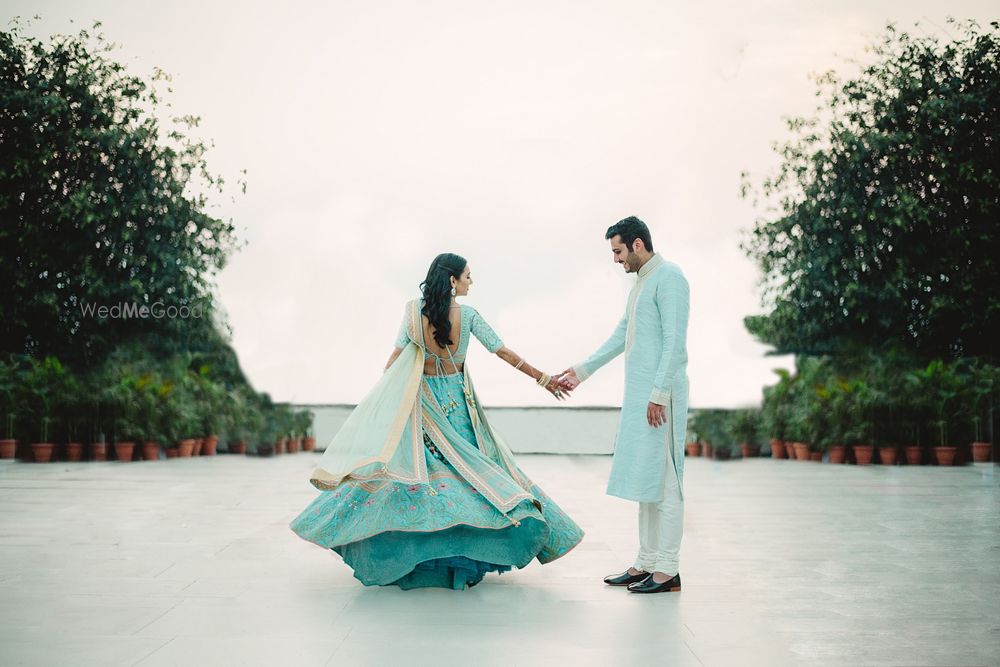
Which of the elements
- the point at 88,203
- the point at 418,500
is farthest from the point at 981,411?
the point at 88,203

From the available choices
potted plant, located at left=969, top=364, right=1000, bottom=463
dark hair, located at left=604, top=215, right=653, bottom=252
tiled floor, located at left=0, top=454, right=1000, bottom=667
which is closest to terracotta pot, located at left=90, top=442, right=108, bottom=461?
tiled floor, located at left=0, top=454, right=1000, bottom=667

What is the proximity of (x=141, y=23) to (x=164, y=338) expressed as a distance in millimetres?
5077

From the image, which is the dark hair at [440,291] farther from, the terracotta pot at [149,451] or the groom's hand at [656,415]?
the terracotta pot at [149,451]

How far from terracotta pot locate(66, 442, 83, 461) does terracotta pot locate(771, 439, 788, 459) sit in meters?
9.69

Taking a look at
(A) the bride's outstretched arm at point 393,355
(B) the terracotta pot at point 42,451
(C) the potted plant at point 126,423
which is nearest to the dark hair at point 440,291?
(A) the bride's outstretched arm at point 393,355

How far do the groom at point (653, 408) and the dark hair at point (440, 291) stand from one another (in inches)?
29.9

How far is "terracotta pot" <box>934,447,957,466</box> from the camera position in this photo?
43.1 feet

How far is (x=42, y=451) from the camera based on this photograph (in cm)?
1318

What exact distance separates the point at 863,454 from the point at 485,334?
10012mm

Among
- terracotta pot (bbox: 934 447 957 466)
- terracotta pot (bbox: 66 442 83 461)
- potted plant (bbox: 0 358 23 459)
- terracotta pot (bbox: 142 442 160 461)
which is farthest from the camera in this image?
terracotta pot (bbox: 142 442 160 461)

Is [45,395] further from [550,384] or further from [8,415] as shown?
[550,384]

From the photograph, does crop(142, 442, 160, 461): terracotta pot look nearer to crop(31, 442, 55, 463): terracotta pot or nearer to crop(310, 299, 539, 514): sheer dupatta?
crop(31, 442, 55, 463): terracotta pot

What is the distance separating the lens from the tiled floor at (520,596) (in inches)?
140

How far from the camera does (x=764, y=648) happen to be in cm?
364
